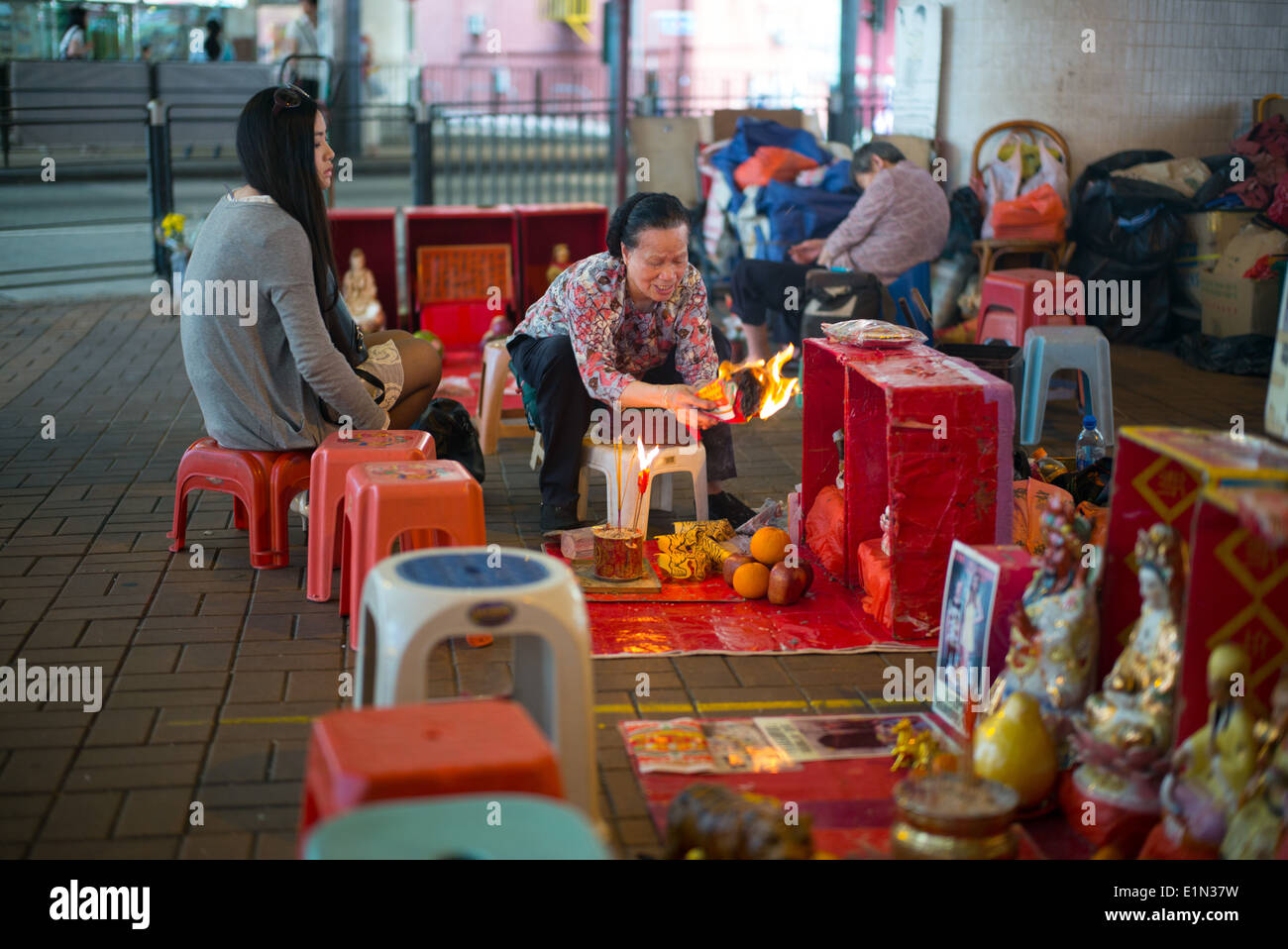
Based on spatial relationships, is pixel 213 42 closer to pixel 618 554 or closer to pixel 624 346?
pixel 624 346

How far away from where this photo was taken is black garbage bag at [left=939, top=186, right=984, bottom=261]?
9336 mm

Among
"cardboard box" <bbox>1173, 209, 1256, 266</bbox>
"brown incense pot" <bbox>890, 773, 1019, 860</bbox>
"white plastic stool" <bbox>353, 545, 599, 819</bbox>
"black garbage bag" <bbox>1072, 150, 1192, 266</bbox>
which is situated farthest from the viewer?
"black garbage bag" <bbox>1072, 150, 1192, 266</bbox>

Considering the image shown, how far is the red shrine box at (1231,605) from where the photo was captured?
290 centimetres

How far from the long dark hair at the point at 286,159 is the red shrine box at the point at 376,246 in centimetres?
421

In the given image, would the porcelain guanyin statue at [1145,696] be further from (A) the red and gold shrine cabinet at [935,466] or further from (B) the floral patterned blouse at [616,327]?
(B) the floral patterned blouse at [616,327]

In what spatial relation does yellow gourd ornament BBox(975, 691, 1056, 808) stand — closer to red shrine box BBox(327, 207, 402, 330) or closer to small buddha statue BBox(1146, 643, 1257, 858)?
small buddha statue BBox(1146, 643, 1257, 858)

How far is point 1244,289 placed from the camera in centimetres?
839

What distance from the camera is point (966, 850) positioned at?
107 inches

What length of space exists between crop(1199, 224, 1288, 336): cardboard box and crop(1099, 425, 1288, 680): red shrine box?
570cm

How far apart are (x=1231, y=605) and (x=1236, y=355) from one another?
6.06 m

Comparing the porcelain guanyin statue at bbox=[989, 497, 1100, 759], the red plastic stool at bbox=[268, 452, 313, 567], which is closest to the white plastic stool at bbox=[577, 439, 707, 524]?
the red plastic stool at bbox=[268, 452, 313, 567]

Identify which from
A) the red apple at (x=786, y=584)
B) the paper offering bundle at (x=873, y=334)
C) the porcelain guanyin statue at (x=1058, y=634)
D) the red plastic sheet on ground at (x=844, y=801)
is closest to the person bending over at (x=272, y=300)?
the red apple at (x=786, y=584)
